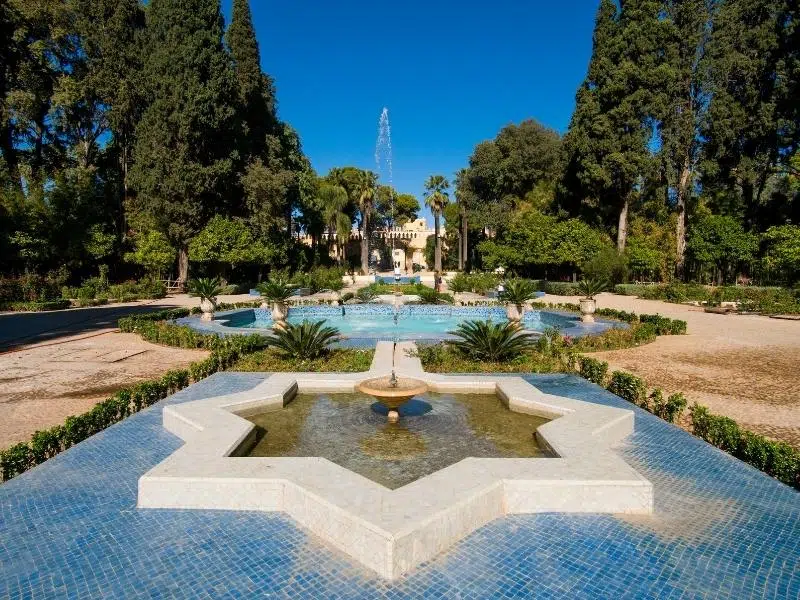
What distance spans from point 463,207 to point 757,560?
47.2 m

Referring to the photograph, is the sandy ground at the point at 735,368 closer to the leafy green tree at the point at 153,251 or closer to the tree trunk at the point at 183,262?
the tree trunk at the point at 183,262

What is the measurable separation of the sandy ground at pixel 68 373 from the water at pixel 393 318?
18.8ft

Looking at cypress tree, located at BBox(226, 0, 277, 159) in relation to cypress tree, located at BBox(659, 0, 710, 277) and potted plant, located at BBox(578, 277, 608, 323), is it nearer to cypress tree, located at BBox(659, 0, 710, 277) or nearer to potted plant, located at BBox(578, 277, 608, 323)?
potted plant, located at BBox(578, 277, 608, 323)

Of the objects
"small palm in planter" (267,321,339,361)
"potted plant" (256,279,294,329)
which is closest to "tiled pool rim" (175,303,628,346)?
"potted plant" (256,279,294,329)

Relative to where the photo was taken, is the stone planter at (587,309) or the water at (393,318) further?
the water at (393,318)

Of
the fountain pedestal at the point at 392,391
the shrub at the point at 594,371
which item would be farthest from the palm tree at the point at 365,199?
the fountain pedestal at the point at 392,391

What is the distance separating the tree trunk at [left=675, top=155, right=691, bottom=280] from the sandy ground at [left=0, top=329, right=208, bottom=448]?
3190 centimetres

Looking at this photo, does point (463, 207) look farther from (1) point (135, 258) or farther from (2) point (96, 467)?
(2) point (96, 467)

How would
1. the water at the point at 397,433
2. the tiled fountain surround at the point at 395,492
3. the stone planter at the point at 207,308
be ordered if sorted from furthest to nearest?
the stone planter at the point at 207,308 < the water at the point at 397,433 < the tiled fountain surround at the point at 395,492

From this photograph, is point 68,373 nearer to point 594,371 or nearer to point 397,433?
point 397,433

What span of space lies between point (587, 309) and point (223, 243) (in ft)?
74.2

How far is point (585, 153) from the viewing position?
107 ft

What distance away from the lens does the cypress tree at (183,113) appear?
99.5 feet

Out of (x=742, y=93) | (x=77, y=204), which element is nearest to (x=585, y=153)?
(x=742, y=93)
